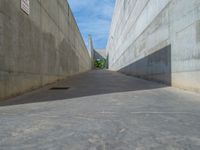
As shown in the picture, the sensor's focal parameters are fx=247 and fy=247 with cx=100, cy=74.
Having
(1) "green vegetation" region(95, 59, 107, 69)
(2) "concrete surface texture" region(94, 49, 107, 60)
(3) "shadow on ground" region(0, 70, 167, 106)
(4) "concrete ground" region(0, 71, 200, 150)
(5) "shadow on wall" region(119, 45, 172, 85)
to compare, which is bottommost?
(4) "concrete ground" region(0, 71, 200, 150)

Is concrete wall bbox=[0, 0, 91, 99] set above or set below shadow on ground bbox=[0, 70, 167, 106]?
above

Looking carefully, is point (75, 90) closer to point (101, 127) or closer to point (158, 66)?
point (158, 66)

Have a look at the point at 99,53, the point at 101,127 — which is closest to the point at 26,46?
the point at 101,127

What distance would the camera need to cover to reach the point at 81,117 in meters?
3.14

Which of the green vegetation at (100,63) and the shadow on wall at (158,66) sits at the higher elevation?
the green vegetation at (100,63)

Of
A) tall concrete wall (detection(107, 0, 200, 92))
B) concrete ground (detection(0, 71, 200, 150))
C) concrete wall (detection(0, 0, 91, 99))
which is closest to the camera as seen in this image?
concrete ground (detection(0, 71, 200, 150))

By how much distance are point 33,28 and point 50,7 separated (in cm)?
221

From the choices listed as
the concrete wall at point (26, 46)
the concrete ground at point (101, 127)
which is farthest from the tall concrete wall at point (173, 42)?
the concrete wall at point (26, 46)

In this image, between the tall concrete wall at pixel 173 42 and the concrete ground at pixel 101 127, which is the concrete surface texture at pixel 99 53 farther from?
the concrete ground at pixel 101 127

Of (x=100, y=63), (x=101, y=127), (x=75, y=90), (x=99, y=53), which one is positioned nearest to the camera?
(x=101, y=127)

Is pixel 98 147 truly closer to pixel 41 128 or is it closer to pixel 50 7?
pixel 41 128

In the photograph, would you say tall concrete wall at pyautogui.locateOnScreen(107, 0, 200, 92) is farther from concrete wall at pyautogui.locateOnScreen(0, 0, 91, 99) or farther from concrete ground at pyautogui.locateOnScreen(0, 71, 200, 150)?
concrete wall at pyautogui.locateOnScreen(0, 0, 91, 99)

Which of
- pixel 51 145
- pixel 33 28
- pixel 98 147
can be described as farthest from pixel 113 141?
pixel 33 28

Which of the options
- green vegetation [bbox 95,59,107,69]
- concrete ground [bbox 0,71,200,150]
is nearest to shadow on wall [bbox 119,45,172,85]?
concrete ground [bbox 0,71,200,150]
